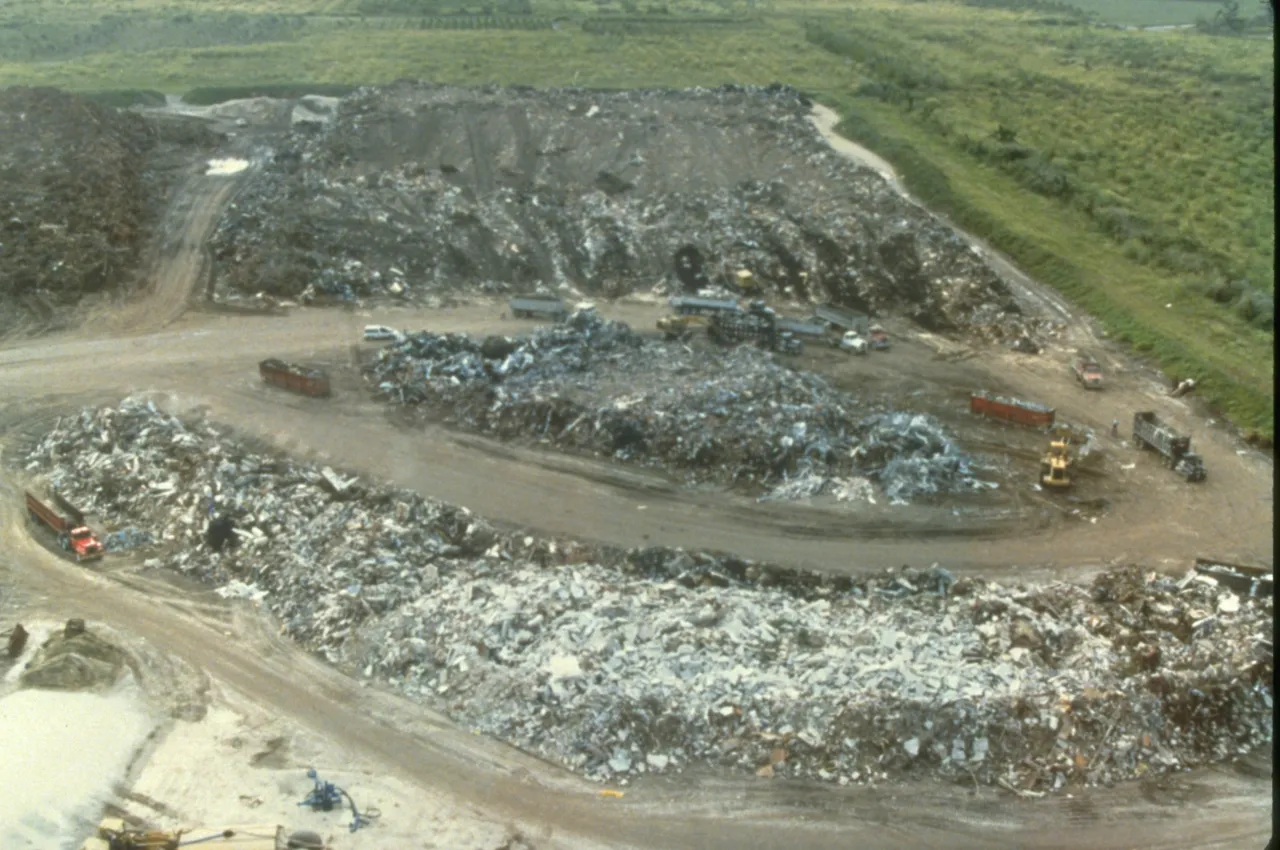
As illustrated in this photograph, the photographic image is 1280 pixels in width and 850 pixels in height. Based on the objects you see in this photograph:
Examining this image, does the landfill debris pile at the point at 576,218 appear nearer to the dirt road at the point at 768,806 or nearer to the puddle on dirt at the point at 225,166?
the puddle on dirt at the point at 225,166

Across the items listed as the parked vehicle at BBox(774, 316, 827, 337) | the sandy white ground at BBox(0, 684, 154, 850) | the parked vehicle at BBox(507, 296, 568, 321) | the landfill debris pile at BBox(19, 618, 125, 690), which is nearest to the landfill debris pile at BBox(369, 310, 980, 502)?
the parked vehicle at BBox(507, 296, 568, 321)

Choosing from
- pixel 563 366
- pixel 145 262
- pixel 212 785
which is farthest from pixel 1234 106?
pixel 212 785

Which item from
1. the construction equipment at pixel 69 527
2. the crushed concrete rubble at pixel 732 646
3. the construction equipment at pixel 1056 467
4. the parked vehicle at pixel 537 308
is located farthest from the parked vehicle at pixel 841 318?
the construction equipment at pixel 69 527

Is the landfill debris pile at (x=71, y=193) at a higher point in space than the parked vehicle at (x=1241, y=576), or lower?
higher

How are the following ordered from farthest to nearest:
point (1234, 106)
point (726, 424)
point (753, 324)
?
1. point (1234, 106)
2. point (753, 324)
3. point (726, 424)

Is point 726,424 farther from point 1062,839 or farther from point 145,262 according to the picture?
point 145,262
